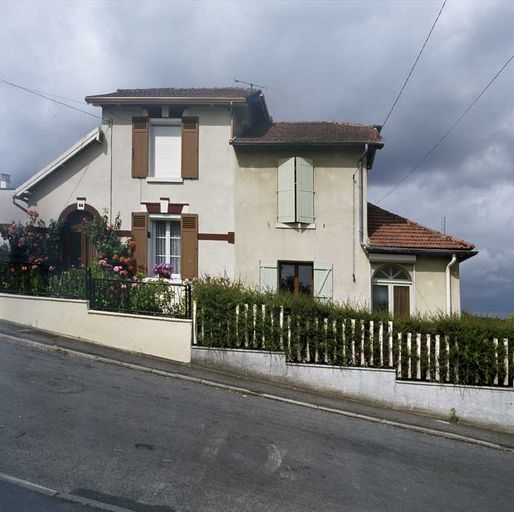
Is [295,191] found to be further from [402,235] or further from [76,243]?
[76,243]

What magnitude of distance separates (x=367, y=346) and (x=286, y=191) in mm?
6172

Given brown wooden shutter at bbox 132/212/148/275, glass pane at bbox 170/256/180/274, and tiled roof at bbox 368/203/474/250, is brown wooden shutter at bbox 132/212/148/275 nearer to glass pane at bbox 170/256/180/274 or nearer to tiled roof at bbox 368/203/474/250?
glass pane at bbox 170/256/180/274

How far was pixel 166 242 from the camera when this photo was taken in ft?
51.4

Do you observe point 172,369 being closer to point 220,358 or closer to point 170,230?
point 220,358

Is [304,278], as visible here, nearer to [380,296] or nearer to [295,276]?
[295,276]

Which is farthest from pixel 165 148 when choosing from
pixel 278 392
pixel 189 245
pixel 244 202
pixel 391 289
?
pixel 278 392

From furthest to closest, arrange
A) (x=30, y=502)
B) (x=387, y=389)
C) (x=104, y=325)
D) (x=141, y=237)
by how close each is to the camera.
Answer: (x=141, y=237) < (x=104, y=325) < (x=387, y=389) < (x=30, y=502)

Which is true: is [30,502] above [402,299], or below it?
below

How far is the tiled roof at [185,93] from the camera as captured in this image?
15094 mm

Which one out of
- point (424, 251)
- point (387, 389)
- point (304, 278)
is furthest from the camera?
point (304, 278)

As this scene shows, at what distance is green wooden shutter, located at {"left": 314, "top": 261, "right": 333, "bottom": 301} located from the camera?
14.9m

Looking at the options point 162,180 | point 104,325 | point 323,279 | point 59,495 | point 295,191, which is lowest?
point 59,495

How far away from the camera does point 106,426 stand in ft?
21.6

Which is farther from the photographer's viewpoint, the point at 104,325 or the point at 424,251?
the point at 424,251
